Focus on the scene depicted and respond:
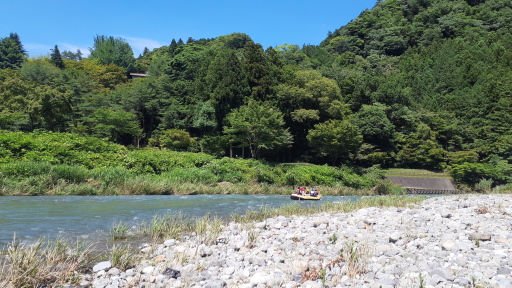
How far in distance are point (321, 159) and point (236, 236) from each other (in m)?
40.9

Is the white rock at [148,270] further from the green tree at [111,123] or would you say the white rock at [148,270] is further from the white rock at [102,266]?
the green tree at [111,123]

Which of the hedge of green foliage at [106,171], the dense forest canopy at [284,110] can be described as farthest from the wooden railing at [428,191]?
the hedge of green foliage at [106,171]

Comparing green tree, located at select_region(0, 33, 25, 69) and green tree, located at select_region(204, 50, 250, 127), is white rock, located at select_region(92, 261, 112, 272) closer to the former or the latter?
green tree, located at select_region(204, 50, 250, 127)

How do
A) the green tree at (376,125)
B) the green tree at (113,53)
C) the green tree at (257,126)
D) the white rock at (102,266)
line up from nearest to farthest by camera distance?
the white rock at (102,266) < the green tree at (257,126) < the green tree at (376,125) < the green tree at (113,53)

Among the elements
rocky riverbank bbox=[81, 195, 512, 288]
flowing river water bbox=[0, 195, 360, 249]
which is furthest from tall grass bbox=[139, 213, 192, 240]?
flowing river water bbox=[0, 195, 360, 249]

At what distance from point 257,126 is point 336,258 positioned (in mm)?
33001

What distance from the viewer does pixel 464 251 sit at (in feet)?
23.4

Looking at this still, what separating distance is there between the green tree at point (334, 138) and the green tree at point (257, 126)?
4.58 m

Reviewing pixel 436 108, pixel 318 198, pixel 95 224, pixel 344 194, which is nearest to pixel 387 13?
pixel 436 108

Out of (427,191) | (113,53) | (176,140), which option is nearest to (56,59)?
(113,53)

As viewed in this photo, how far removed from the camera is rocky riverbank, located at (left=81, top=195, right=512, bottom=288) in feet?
19.4

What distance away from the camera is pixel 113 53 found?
10694 cm

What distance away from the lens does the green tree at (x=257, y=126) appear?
3978 cm

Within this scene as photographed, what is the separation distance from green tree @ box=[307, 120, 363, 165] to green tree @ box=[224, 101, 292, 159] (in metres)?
4.58
